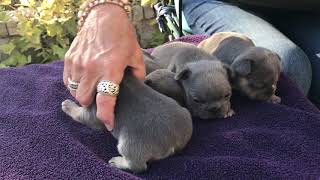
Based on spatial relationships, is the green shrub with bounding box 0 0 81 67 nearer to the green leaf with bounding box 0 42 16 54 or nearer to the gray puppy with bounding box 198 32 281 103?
the green leaf with bounding box 0 42 16 54

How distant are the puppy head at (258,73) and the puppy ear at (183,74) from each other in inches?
6.7

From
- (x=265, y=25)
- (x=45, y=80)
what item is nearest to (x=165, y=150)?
(x=45, y=80)

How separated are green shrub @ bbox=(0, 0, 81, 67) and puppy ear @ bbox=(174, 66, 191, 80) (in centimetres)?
152

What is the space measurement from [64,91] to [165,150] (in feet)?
1.82

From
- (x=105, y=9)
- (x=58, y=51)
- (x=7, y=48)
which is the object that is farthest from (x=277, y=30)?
(x=7, y=48)

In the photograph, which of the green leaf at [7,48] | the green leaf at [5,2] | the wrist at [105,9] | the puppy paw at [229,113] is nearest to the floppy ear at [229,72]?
the puppy paw at [229,113]

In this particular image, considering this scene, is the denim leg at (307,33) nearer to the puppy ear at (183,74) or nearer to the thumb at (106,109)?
the puppy ear at (183,74)

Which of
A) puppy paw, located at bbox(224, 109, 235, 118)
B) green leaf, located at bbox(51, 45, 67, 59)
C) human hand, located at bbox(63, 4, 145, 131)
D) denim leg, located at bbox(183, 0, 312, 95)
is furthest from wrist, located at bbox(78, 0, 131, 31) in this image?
green leaf, located at bbox(51, 45, 67, 59)

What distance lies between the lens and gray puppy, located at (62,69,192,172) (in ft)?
4.76

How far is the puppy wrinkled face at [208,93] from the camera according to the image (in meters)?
1.72

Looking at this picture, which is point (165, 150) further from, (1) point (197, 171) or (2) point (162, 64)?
(2) point (162, 64)

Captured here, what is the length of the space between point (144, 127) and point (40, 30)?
189 centimetres

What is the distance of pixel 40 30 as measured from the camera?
10.4 ft

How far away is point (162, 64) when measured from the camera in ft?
6.55
